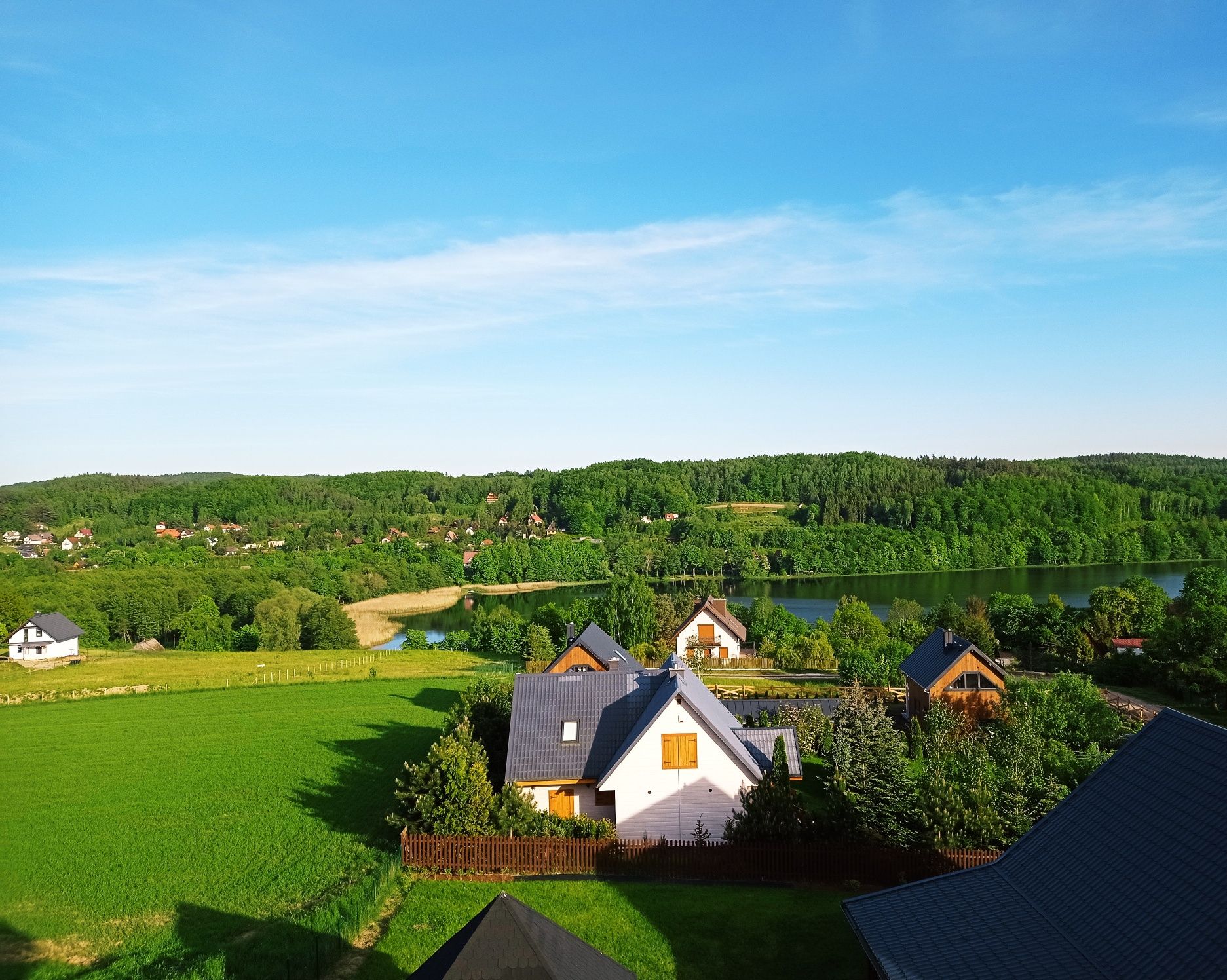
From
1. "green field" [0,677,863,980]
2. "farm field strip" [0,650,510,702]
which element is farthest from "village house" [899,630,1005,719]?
"farm field strip" [0,650,510,702]

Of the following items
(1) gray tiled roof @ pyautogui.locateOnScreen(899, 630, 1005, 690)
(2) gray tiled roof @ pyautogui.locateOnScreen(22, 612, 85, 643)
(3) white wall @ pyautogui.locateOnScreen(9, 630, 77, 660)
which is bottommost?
(3) white wall @ pyautogui.locateOnScreen(9, 630, 77, 660)

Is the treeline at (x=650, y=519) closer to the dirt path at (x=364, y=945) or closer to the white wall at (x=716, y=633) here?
the white wall at (x=716, y=633)

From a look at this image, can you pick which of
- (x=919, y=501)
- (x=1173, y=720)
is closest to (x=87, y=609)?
(x=1173, y=720)

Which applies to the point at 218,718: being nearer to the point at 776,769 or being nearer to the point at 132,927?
the point at 132,927

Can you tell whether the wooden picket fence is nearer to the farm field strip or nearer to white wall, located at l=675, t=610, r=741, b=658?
the farm field strip

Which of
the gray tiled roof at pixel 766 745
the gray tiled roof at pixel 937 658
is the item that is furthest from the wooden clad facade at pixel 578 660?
the gray tiled roof at pixel 766 745

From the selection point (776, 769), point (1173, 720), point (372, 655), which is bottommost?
point (372, 655)

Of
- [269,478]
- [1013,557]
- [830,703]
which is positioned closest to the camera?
[830,703]
